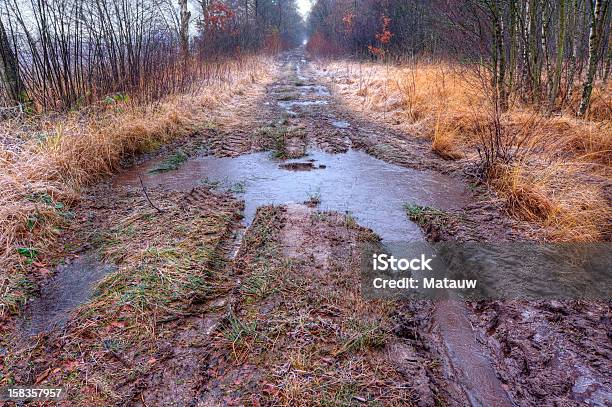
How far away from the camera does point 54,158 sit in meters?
4.03

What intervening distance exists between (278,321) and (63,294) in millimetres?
1565

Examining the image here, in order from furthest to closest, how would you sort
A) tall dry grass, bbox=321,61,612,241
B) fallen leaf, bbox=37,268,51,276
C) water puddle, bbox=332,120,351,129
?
water puddle, bbox=332,120,351,129
tall dry grass, bbox=321,61,612,241
fallen leaf, bbox=37,268,51,276

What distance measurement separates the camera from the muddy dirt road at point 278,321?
183 centimetres

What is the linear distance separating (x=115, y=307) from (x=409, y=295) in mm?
1918

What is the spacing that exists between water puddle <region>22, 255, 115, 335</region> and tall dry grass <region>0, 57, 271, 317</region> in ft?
0.51

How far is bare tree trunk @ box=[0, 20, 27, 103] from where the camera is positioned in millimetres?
4910

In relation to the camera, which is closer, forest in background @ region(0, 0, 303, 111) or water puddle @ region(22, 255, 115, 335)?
water puddle @ region(22, 255, 115, 335)

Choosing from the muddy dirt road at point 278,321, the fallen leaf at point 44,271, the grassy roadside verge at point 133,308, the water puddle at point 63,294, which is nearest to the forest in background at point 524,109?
the muddy dirt road at point 278,321

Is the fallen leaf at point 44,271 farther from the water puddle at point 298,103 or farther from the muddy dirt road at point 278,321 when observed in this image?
the water puddle at point 298,103

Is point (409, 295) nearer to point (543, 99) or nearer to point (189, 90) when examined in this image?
point (543, 99)

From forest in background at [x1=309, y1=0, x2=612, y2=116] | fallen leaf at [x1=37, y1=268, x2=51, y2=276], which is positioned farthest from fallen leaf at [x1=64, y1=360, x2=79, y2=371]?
forest in background at [x1=309, y1=0, x2=612, y2=116]

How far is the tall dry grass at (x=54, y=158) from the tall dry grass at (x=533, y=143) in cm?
412

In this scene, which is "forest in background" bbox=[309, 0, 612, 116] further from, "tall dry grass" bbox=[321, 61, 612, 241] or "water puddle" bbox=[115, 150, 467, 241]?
"water puddle" bbox=[115, 150, 467, 241]

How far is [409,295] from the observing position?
252 cm
